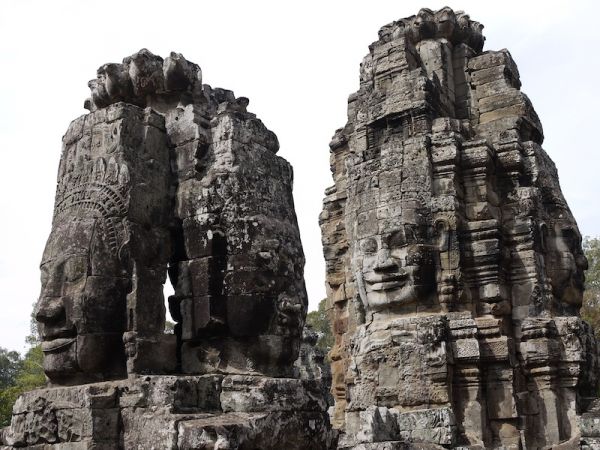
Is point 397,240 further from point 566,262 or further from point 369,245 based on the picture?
point 566,262

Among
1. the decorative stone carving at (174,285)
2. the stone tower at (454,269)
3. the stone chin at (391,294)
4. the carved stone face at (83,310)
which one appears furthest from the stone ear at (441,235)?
the carved stone face at (83,310)

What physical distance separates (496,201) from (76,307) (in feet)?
31.0

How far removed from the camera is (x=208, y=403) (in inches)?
182

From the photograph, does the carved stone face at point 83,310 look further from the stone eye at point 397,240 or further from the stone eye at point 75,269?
the stone eye at point 397,240

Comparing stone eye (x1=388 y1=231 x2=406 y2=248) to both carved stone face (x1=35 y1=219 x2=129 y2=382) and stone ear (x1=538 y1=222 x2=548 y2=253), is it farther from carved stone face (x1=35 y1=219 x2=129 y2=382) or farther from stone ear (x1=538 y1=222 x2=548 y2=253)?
carved stone face (x1=35 y1=219 x2=129 y2=382)

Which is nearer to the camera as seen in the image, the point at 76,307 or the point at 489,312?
the point at 76,307

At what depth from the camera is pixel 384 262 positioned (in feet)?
39.8

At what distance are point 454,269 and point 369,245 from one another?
55.7 inches

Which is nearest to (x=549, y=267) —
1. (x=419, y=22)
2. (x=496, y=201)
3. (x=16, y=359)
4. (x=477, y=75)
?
(x=496, y=201)

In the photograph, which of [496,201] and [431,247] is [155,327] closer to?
[431,247]

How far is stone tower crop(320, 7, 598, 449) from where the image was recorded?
11484mm

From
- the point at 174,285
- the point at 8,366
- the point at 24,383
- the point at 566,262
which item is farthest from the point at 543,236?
the point at 8,366

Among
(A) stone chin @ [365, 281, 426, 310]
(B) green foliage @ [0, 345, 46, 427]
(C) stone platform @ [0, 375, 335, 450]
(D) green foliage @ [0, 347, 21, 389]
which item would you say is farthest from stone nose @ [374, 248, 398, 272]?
(D) green foliage @ [0, 347, 21, 389]

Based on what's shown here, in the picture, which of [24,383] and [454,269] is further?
[24,383]
